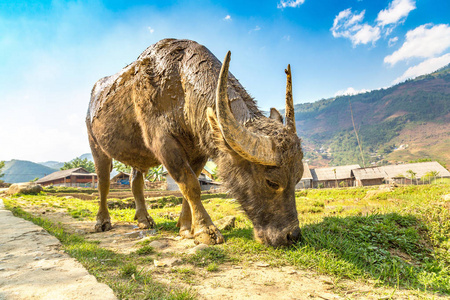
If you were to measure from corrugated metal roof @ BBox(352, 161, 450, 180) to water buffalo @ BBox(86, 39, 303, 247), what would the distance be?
3968 centimetres

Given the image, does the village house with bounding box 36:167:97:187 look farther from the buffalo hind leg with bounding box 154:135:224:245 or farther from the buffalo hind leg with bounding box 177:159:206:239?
the buffalo hind leg with bounding box 154:135:224:245

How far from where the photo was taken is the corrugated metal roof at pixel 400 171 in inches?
1388

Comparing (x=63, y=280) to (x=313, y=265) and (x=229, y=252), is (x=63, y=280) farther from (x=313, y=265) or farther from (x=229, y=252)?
(x=313, y=265)

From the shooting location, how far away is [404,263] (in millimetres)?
2445

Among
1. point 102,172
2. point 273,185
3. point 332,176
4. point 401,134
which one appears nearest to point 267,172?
point 273,185

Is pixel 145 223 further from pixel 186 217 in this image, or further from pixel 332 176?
pixel 332 176

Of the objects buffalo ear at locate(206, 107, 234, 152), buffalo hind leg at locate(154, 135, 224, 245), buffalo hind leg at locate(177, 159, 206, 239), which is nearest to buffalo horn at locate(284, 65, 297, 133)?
buffalo ear at locate(206, 107, 234, 152)

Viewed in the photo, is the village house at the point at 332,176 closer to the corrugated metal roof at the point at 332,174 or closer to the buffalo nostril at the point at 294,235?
the corrugated metal roof at the point at 332,174

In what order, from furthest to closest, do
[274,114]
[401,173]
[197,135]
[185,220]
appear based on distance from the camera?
[401,173] → [185,220] → [274,114] → [197,135]

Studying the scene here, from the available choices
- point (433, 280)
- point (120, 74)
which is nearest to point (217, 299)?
point (433, 280)

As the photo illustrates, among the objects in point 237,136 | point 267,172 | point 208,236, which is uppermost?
point 237,136

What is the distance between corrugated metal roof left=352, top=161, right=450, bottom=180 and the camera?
3525cm

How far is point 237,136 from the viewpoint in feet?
7.84

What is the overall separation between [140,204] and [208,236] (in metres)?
2.70
